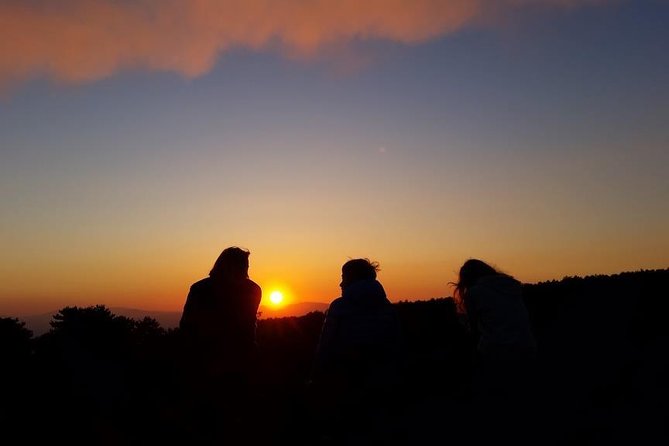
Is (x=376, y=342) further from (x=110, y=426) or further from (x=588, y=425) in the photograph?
(x=110, y=426)

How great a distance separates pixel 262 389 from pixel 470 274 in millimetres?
3015

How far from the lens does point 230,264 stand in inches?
297

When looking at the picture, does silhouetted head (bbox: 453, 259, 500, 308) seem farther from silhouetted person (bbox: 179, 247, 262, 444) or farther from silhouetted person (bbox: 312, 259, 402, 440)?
silhouetted person (bbox: 179, 247, 262, 444)

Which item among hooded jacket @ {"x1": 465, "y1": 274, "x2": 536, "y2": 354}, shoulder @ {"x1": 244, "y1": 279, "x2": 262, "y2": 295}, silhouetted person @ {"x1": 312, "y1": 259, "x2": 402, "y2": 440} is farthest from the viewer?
shoulder @ {"x1": 244, "y1": 279, "x2": 262, "y2": 295}

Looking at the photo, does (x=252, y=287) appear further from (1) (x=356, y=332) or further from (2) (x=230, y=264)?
(1) (x=356, y=332)

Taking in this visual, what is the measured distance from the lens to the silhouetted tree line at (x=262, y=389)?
591 centimetres

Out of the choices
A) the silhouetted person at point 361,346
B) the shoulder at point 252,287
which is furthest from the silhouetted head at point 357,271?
the shoulder at point 252,287

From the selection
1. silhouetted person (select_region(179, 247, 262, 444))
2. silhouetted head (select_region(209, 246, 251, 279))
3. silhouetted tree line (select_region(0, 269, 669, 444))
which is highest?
silhouetted head (select_region(209, 246, 251, 279))

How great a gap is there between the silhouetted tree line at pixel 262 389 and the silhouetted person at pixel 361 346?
1.39 feet

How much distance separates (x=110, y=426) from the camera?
5.63 m

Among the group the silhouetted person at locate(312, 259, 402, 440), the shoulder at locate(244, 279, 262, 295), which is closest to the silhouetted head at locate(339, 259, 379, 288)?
the silhouetted person at locate(312, 259, 402, 440)

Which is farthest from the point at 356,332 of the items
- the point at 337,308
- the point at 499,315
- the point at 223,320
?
the point at 499,315

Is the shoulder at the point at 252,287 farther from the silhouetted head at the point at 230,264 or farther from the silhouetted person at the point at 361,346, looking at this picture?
the silhouetted person at the point at 361,346

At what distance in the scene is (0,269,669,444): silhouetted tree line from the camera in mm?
5910
